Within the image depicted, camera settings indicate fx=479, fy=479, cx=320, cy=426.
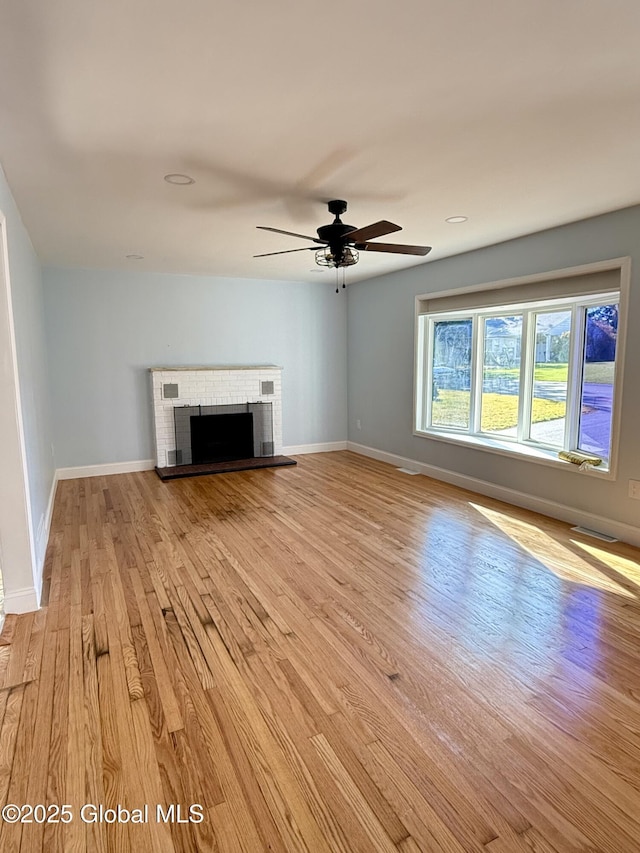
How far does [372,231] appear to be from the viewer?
9.55 ft

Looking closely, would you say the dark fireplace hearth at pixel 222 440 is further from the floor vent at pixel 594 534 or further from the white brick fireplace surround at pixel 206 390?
the floor vent at pixel 594 534

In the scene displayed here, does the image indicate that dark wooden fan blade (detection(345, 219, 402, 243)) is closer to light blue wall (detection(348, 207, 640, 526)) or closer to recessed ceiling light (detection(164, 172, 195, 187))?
recessed ceiling light (detection(164, 172, 195, 187))

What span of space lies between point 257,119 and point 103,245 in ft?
9.30

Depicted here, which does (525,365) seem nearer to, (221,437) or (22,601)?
(221,437)

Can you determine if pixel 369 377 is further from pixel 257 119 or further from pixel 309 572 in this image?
pixel 257 119

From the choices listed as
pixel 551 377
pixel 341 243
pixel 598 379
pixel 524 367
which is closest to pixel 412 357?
pixel 524 367

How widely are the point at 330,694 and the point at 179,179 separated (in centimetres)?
280

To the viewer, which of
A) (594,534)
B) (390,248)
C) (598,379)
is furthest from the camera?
(598,379)

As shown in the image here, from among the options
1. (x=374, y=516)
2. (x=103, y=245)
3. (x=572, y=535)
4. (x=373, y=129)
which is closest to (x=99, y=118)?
(x=373, y=129)

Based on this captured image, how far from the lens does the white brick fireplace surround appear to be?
5.79 meters

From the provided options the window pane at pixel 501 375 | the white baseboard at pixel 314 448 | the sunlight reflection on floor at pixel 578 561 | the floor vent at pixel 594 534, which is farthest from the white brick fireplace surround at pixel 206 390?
the floor vent at pixel 594 534

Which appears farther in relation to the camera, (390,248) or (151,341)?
(151,341)

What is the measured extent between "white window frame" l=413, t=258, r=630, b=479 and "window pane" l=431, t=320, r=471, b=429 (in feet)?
0.20

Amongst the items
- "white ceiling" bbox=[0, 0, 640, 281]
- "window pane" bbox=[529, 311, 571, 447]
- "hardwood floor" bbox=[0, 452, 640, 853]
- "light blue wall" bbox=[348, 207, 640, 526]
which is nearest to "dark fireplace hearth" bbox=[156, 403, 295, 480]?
"light blue wall" bbox=[348, 207, 640, 526]
